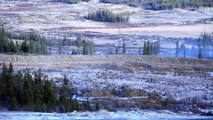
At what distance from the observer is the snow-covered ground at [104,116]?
2238 centimetres

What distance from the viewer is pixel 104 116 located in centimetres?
2333

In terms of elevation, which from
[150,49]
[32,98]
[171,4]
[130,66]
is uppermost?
[32,98]

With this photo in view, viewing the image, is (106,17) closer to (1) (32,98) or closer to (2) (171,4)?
(2) (171,4)

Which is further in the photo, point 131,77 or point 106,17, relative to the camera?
point 106,17

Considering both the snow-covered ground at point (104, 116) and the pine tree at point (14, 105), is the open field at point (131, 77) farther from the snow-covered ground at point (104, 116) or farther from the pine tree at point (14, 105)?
the pine tree at point (14, 105)

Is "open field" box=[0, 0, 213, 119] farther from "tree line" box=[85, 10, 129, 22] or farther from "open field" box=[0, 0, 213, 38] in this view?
"tree line" box=[85, 10, 129, 22]

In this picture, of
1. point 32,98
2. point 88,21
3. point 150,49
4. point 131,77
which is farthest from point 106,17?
point 32,98

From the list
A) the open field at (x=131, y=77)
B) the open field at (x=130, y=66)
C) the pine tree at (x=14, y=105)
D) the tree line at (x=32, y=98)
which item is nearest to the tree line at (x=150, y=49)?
the open field at (x=130, y=66)

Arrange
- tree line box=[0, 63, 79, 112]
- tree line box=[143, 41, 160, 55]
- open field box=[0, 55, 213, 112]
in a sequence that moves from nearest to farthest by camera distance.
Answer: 1. tree line box=[0, 63, 79, 112]
2. open field box=[0, 55, 213, 112]
3. tree line box=[143, 41, 160, 55]

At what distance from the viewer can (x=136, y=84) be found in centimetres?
3378

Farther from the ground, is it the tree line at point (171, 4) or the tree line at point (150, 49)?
the tree line at point (150, 49)

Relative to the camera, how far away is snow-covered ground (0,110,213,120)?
22.4 meters

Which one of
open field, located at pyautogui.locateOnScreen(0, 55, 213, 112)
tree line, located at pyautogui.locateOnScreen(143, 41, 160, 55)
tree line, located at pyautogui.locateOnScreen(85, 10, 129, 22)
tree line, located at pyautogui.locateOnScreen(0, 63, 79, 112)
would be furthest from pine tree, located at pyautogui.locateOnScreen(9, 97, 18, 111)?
tree line, located at pyautogui.locateOnScreen(85, 10, 129, 22)

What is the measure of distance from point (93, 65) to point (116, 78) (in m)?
5.18
